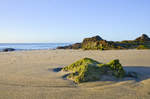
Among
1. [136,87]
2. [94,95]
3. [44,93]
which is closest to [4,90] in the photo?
[44,93]

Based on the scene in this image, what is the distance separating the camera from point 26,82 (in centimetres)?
333

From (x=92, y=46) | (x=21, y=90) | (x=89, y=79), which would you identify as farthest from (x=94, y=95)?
(x=92, y=46)

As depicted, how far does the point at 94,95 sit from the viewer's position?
2.47 meters

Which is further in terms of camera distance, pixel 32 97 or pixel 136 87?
pixel 136 87

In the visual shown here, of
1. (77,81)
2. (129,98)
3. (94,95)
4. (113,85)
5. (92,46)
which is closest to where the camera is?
(129,98)

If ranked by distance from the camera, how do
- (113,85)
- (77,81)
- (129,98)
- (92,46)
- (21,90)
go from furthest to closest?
(92,46)
(77,81)
(113,85)
(21,90)
(129,98)

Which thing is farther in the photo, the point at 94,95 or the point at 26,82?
the point at 26,82

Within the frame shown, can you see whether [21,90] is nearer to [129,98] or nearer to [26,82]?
[26,82]

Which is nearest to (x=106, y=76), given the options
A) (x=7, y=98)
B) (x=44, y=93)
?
(x=44, y=93)

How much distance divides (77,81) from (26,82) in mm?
1172

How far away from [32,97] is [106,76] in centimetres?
178

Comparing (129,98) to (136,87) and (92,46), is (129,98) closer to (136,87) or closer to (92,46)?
(136,87)

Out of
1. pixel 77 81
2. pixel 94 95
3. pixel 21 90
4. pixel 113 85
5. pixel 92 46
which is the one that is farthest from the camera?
pixel 92 46

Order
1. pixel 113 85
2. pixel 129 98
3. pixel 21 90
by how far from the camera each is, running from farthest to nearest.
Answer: pixel 113 85 < pixel 21 90 < pixel 129 98
